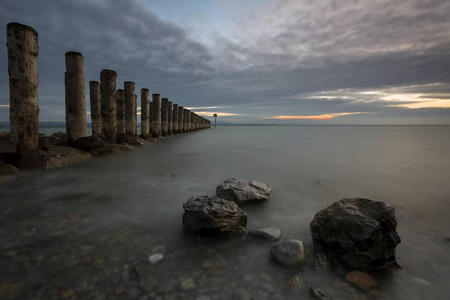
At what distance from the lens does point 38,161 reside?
5.12 metres

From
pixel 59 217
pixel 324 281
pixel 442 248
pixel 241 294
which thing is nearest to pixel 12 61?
pixel 59 217

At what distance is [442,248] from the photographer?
2.16 metres

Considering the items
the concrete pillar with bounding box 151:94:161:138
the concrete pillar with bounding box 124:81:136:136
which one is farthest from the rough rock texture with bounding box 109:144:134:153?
the concrete pillar with bounding box 151:94:161:138

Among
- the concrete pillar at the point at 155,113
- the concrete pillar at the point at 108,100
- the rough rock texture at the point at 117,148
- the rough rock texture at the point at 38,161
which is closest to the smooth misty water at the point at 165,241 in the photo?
the rough rock texture at the point at 38,161

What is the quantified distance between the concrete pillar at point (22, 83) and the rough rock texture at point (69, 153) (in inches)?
17.9

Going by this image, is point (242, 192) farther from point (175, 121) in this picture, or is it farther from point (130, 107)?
point (175, 121)

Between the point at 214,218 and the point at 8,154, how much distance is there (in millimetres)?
5520

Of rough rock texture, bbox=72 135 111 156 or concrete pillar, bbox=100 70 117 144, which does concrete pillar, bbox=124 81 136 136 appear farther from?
rough rock texture, bbox=72 135 111 156

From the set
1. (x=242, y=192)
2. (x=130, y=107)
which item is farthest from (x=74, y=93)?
(x=242, y=192)

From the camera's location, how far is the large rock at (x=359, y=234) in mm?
1807

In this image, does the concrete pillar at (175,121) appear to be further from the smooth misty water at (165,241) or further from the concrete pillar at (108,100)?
the smooth misty water at (165,241)

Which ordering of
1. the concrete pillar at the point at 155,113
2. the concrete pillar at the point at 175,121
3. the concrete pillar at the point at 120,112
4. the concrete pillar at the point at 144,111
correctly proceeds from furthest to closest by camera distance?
the concrete pillar at the point at 175,121 → the concrete pillar at the point at 155,113 → the concrete pillar at the point at 144,111 → the concrete pillar at the point at 120,112

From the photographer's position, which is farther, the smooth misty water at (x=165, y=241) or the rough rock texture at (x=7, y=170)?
the rough rock texture at (x=7, y=170)

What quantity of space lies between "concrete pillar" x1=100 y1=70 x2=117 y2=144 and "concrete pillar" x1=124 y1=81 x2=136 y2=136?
→ 120 inches
